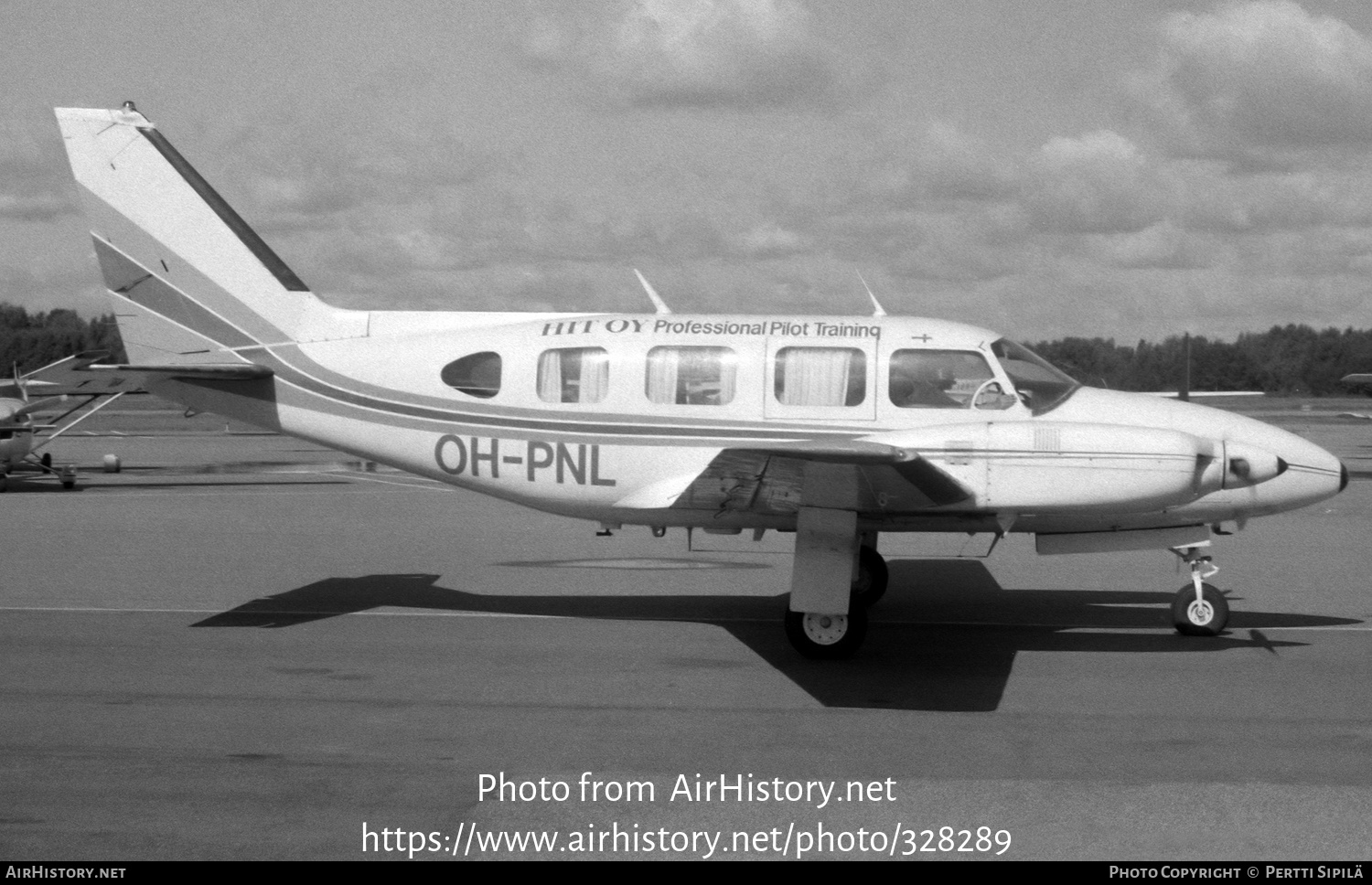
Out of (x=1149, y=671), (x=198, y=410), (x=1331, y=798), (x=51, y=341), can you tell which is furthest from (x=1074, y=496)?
(x=51, y=341)

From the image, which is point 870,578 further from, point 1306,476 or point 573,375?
point 1306,476

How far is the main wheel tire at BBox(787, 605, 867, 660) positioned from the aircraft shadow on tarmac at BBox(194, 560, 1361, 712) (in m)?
0.09

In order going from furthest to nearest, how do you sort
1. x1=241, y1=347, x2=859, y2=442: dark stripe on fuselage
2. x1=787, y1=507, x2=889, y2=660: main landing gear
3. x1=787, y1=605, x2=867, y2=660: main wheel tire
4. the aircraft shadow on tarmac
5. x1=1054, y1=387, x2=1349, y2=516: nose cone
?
→ 1. x1=241, y1=347, x2=859, y2=442: dark stripe on fuselage
2. x1=1054, y1=387, x2=1349, y2=516: nose cone
3. x1=787, y1=605, x2=867, y2=660: main wheel tire
4. x1=787, y1=507, x2=889, y2=660: main landing gear
5. the aircraft shadow on tarmac

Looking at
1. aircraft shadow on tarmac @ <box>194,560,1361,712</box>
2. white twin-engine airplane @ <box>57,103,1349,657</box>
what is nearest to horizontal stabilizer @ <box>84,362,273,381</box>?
white twin-engine airplane @ <box>57,103,1349,657</box>

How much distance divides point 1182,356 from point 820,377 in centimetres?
1397

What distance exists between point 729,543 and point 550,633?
6.03m

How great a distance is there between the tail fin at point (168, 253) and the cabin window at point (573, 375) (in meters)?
1.95

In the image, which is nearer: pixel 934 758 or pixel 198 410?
pixel 934 758

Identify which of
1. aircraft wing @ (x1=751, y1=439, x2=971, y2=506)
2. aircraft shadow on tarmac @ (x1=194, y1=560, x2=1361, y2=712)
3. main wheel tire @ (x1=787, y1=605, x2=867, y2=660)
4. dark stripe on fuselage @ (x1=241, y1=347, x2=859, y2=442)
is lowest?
aircraft shadow on tarmac @ (x1=194, y1=560, x2=1361, y2=712)

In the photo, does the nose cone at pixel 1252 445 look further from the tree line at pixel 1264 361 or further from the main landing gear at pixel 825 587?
the tree line at pixel 1264 361

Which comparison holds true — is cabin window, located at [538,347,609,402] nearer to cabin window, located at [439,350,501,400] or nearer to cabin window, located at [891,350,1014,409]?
cabin window, located at [439,350,501,400]

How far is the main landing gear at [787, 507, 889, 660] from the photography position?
9.02 metres

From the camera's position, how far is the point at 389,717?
773 centimetres
